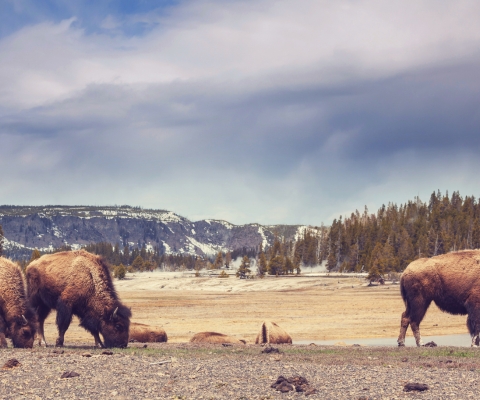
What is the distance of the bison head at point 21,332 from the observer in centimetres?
1888

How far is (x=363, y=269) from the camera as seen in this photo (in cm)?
12988

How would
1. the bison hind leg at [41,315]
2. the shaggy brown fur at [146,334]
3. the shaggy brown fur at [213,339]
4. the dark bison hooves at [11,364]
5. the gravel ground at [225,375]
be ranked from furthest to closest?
the shaggy brown fur at [146,334] → the shaggy brown fur at [213,339] → the bison hind leg at [41,315] → the dark bison hooves at [11,364] → the gravel ground at [225,375]

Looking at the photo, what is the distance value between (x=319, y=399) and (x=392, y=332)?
1139 inches

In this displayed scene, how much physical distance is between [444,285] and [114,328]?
39.7ft

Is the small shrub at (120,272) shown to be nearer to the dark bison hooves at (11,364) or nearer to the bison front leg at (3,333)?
the bison front leg at (3,333)

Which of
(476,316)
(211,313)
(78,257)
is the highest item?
(78,257)

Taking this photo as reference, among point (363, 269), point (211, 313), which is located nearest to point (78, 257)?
point (211, 313)

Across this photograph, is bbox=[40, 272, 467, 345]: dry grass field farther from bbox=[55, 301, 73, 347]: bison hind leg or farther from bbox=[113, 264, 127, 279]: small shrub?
bbox=[113, 264, 127, 279]: small shrub

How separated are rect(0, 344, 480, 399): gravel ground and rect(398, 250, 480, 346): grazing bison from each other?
528 cm

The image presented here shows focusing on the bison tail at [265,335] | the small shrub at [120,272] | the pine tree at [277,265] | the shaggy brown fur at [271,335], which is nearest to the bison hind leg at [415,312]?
the shaggy brown fur at [271,335]

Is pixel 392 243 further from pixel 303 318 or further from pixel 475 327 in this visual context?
pixel 475 327

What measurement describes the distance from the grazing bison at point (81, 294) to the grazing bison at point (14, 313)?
1076mm

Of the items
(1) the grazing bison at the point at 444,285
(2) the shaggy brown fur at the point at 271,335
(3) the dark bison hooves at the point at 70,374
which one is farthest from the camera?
(2) the shaggy brown fur at the point at 271,335

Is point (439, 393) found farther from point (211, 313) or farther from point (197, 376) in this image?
point (211, 313)
